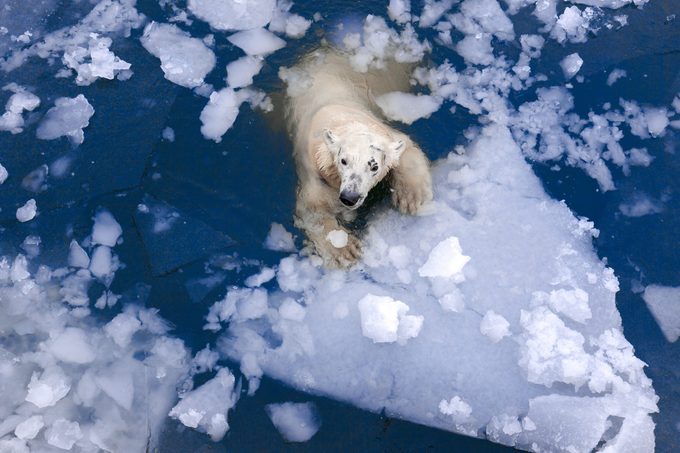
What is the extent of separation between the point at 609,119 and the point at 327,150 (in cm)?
205

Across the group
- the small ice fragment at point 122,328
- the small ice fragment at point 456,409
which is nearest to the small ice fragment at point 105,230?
the small ice fragment at point 122,328

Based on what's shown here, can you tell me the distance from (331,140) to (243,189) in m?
0.88

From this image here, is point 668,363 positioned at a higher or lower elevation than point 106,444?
higher

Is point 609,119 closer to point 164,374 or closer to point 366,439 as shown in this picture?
point 366,439

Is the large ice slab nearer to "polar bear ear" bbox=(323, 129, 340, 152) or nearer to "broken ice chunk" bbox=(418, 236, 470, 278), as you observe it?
"broken ice chunk" bbox=(418, 236, 470, 278)

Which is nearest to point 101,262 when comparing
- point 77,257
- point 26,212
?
point 77,257

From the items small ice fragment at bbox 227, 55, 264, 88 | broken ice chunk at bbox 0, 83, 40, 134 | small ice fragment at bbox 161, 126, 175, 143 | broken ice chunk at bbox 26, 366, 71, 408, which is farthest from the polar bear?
broken ice chunk at bbox 0, 83, 40, 134

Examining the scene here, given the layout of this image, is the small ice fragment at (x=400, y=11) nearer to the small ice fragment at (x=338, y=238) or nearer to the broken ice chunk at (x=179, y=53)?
the broken ice chunk at (x=179, y=53)

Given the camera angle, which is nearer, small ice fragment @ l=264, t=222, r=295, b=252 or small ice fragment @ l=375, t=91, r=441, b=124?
small ice fragment @ l=264, t=222, r=295, b=252

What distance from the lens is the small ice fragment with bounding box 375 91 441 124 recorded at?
190 inches

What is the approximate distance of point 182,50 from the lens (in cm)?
498

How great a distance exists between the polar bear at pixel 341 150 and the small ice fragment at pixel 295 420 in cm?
92

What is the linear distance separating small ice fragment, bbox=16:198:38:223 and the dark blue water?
0.20 ft

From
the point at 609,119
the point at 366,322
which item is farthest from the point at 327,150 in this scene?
the point at 609,119
